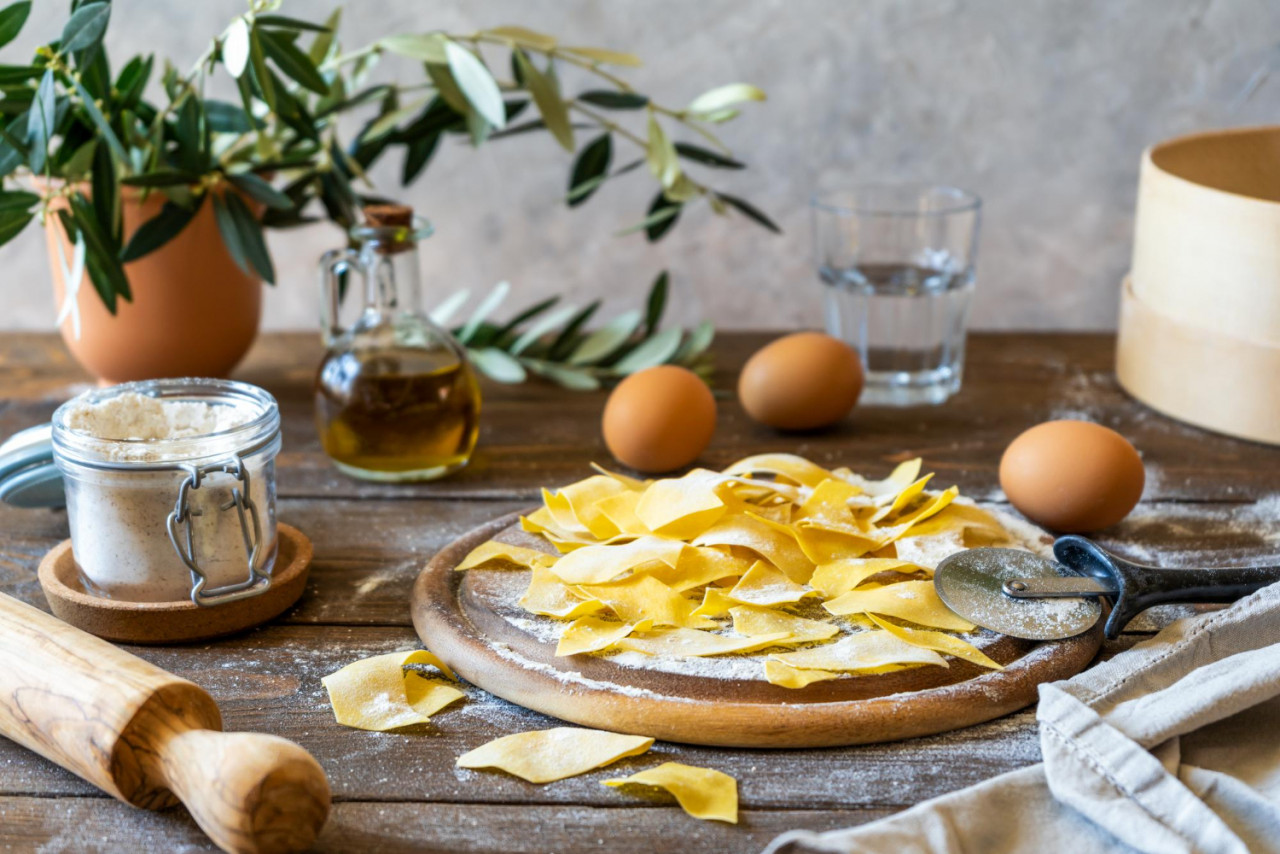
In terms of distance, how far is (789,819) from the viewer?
647 mm

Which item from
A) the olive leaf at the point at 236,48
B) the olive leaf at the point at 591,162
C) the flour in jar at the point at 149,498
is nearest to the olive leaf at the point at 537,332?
the olive leaf at the point at 591,162

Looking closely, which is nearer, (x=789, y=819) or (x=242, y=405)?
(x=789, y=819)

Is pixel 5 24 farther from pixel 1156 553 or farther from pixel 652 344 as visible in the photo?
pixel 1156 553

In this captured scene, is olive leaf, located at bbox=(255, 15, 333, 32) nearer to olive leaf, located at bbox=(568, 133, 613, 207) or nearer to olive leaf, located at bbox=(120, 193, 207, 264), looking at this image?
olive leaf, located at bbox=(120, 193, 207, 264)

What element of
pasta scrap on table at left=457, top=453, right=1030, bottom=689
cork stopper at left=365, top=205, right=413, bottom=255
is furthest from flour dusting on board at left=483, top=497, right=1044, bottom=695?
cork stopper at left=365, top=205, right=413, bottom=255

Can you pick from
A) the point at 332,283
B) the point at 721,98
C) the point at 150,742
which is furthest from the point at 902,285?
the point at 150,742

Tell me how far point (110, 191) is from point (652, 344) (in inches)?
23.5

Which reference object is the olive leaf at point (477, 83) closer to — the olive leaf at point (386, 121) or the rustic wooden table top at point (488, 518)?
the olive leaf at point (386, 121)

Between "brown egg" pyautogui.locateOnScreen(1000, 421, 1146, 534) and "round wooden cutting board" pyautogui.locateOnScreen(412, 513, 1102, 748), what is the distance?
0.64 ft

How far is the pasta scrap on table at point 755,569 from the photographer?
30.5 inches

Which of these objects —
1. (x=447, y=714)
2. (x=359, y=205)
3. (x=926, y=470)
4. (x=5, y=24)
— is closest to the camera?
(x=447, y=714)

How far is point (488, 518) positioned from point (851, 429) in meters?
0.42

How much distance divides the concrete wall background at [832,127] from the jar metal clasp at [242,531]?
910 millimetres

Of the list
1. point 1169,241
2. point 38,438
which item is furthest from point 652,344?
point 38,438
